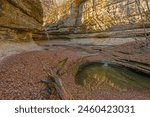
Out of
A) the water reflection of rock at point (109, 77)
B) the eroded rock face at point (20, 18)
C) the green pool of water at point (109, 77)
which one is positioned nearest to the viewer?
the water reflection of rock at point (109, 77)

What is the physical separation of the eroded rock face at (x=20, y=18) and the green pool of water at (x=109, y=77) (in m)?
4.13

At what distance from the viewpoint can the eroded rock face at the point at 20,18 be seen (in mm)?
14877

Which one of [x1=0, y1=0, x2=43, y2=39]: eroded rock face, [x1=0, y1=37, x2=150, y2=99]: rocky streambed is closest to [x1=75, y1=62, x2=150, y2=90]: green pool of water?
[x1=0, y1=37, x2=150, y2=99]: rocky streambed

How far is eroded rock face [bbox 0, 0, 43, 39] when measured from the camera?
1488cm

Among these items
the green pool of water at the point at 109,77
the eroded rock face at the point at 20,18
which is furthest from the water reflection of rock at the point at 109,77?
the eroded rock face at the point at 20,18

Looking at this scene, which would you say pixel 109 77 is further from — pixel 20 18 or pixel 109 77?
pixel 20 18

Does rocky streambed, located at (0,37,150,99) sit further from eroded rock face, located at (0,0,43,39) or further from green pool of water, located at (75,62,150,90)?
eroded rock face, located at (0,0,43,39)

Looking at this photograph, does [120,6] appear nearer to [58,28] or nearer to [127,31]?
[127,31]

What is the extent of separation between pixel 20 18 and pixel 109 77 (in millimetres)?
6123

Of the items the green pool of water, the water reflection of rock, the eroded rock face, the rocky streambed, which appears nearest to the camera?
the rocky streambed

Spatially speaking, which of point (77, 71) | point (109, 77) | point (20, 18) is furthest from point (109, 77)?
point (20, 18)

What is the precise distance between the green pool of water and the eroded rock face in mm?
4133

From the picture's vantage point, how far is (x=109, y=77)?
14484mm

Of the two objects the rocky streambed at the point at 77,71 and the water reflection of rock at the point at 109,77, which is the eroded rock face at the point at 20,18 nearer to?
the rocky streambed at the point at 77,71
